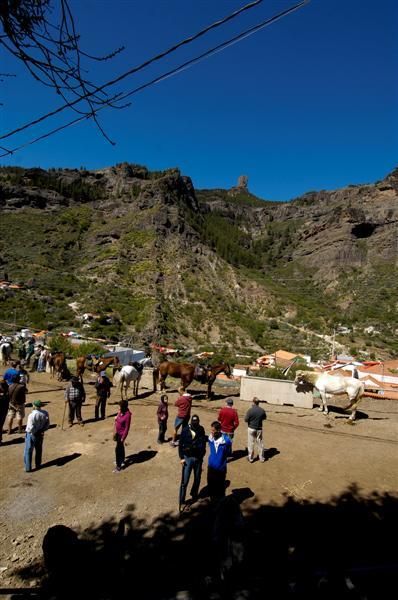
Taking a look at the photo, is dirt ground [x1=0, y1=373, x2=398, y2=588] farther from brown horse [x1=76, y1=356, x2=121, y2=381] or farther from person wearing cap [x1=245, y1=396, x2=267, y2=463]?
brown horse [x1=76, y1=356, x2=121, y2=381]

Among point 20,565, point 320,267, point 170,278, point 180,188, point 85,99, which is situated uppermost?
point 180,188

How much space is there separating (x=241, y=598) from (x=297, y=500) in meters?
5.38

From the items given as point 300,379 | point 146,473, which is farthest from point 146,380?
point 146,473

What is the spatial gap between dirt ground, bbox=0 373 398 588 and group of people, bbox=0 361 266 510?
43 centimetres

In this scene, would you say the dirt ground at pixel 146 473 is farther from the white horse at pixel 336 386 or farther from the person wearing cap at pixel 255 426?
the white horse at pixel 336 386

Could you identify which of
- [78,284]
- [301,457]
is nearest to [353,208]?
[78,284]

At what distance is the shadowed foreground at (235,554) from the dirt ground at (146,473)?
0.31 metres

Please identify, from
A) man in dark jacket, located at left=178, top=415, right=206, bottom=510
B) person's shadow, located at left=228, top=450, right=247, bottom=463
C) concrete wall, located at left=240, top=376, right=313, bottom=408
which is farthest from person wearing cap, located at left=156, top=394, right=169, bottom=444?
concrete wall, located at left=240, top=376, right=313, bottom=408

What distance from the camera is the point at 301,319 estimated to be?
215 ft

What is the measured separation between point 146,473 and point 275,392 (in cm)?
784

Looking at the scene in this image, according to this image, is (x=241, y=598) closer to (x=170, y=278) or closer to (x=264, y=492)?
(x=264, y=492)

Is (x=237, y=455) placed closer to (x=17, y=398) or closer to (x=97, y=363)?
(x=17, y=398)

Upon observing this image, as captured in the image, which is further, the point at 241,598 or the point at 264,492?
the point at 264,492

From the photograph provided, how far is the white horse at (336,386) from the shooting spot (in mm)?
12680
